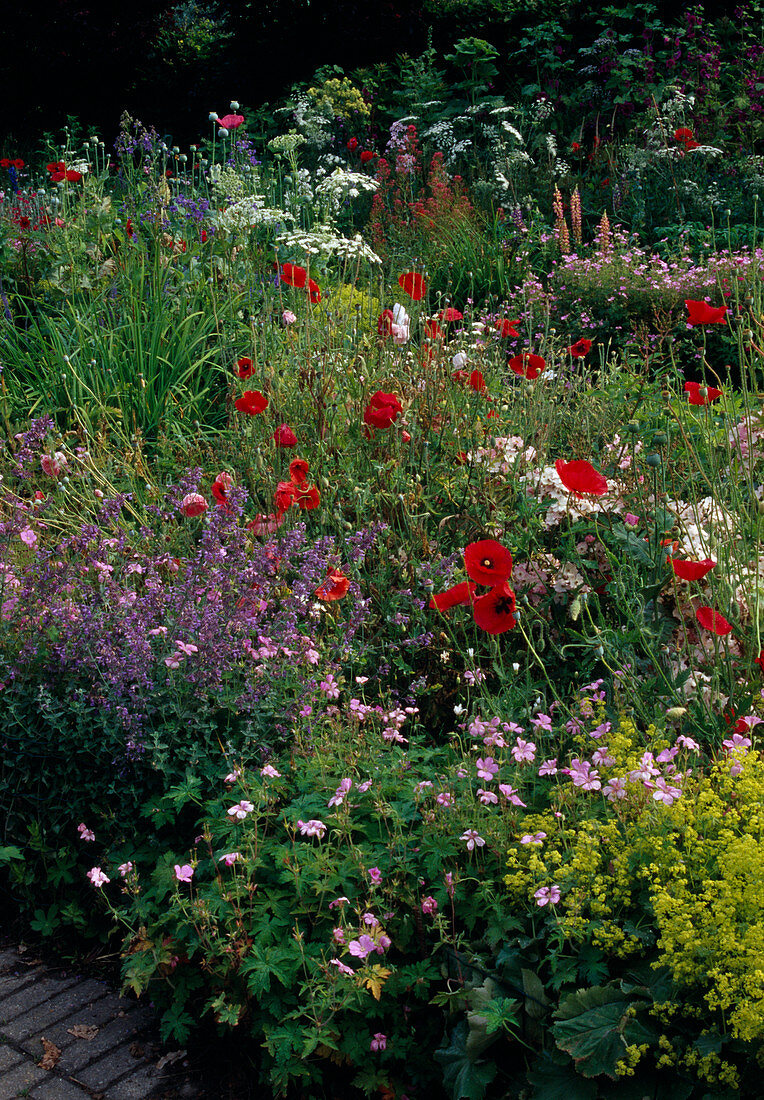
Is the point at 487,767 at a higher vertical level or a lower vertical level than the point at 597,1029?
higher

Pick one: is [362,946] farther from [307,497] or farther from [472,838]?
[307,497]

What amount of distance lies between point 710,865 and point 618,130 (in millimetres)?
9403

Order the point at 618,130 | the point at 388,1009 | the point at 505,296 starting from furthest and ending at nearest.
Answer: the point at 618,130 < the point at 505,296 < the point at 388,1009

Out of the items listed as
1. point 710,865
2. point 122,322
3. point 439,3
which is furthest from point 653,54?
point 710,865

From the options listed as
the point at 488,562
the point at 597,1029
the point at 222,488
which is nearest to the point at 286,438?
the point at 222,488

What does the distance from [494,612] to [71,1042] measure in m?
1.56

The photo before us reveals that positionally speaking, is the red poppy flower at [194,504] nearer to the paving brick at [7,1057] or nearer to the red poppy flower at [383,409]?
the red poppy flower at [383,409]

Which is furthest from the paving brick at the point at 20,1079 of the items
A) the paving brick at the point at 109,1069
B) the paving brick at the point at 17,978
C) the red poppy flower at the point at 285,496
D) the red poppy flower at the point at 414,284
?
the red poppy flower at the point at 414,284

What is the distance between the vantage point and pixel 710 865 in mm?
1928

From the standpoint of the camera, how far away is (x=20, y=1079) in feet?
7.68

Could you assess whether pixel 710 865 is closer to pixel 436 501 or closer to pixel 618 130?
pixel 436 501

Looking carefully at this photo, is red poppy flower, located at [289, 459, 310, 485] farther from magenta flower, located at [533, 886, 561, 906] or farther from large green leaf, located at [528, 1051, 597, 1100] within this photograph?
large green leaf, located at [528, 1051, 597, 1100]

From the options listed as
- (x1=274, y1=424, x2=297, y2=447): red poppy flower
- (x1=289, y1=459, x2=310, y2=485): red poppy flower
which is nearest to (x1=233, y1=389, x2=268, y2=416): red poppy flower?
(x1=274, y1=424, x2=297, y2=447): red poppy flower

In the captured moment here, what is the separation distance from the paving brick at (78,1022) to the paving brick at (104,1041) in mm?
13
